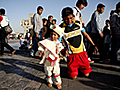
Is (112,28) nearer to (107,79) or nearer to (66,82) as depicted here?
(107,79)

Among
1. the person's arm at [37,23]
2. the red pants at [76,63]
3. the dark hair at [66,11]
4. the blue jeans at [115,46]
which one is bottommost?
the red pants at [76,63]

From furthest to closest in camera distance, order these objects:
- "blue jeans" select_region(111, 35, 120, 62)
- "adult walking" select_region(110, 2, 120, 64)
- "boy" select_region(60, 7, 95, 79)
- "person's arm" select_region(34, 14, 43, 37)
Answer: "person's arm" select_region(34, 14, 43, 37) < "blue jeans" select_region(111, 35, 120, 62) < "adult walking" select_region(110, 2, 120, 64) < "boy" select_region(60, 7, 95, 79)

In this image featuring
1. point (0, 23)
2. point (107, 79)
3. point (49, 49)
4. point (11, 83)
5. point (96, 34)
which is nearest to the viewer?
point (49, 49)

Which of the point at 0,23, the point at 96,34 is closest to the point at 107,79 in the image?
the point at 96,34

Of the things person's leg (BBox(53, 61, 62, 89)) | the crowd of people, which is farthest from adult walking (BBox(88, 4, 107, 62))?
person's leg (BBox(53, 61, 62, 89))

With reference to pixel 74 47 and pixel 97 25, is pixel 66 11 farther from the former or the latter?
pixel 97 25

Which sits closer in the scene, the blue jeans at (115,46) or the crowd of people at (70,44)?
the crowd of people at (70,44)

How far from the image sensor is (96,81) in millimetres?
3080

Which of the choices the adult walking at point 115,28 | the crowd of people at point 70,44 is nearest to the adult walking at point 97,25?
the crowd of people at point 70,44

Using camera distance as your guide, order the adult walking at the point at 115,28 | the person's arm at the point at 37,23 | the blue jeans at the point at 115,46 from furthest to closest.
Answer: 1. the person's arm at the point at 37,23
2. the blue jeans at the point at 115,46
3. the adult walking at the point at 115,28

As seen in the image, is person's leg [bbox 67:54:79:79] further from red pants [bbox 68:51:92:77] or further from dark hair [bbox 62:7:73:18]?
dark hair [bbox 62:7:73:18]

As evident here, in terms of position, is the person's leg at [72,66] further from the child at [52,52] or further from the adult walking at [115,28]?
the adult walking at [115,28]

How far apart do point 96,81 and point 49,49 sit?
4.71 feet

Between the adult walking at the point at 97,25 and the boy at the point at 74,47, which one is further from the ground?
the adult walking at the point at 97,25
